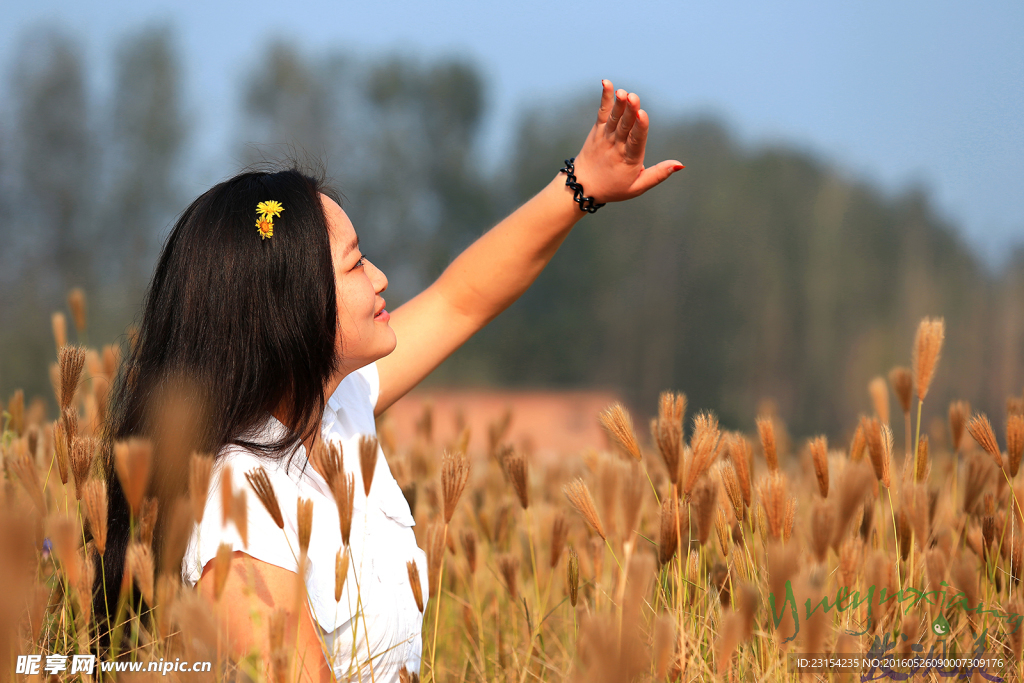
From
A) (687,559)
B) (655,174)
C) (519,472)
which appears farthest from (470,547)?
(655,174)

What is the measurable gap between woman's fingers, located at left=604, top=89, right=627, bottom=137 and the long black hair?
1.67ft

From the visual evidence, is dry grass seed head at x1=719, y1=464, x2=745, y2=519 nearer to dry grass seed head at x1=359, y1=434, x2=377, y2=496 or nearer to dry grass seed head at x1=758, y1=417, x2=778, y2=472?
dry grass seed head at x1=758, y1=417, x2=778, y2=472

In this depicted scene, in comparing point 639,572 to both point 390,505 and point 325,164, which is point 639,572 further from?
point 325,164

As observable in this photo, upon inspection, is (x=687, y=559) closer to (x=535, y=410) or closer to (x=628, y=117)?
(x=628, y=117)

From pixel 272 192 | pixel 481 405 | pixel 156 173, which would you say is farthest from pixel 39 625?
pixel 156 173

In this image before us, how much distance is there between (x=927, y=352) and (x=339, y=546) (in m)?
0.94

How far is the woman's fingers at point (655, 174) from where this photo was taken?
131 cm

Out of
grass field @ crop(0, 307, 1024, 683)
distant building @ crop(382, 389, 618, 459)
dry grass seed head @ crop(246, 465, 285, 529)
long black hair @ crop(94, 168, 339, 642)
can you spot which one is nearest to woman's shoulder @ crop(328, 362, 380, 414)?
grass field @ crop(0, 307, 1024, 683)

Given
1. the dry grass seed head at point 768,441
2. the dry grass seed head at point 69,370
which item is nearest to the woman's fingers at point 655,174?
the dry grass seed head at point 768,441

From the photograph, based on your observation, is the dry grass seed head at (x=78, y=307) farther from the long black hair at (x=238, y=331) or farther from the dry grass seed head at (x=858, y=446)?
the dry grass seed head at (x=858, y=446)

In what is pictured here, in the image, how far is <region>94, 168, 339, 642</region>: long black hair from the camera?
1.09 meters

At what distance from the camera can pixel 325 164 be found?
5.10ft

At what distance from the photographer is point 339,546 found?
96 cm

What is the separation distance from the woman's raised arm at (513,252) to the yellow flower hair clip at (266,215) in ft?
1.43
